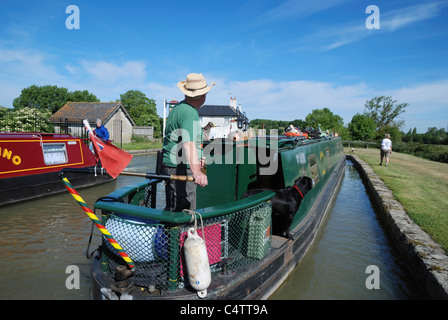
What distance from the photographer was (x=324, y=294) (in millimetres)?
3566

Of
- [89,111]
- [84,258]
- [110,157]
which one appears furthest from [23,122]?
[110,157]

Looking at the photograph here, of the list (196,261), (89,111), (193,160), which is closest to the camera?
(196,261)

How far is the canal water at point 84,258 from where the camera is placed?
353 centimetres

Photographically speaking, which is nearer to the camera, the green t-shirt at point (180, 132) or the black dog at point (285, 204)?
the green t-shirt at point (180, 132)

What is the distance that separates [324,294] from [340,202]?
5204 mm

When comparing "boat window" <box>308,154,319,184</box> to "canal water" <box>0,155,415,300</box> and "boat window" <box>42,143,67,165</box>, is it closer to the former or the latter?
"canal water" <box>0,155,415,300</box>

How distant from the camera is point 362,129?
48.8 m

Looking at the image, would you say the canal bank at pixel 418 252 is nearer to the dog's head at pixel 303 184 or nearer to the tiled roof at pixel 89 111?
the dog's head at pixel 303 184

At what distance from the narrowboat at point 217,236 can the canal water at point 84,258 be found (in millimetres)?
454

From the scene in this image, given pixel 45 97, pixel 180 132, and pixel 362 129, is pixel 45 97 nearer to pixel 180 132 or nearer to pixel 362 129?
pixel 362 129

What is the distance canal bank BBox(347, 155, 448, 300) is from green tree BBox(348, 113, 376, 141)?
46661mm

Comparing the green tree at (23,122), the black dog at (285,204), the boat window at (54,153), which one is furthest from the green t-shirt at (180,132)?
the green tree at (23,122)

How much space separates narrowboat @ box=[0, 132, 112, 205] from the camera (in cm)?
672

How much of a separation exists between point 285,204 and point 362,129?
2015 inches
